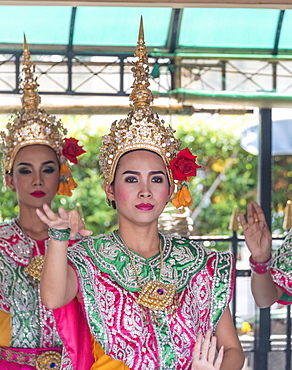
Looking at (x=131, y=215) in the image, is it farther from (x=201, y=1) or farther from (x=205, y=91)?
(x=205, y=91)

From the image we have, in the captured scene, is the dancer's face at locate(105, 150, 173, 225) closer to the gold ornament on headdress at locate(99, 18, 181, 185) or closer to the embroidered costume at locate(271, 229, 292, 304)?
the gold ornament on headdress at locate(99, 18, 181, 185)

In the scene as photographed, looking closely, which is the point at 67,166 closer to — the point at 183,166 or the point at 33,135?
the point at 33,135

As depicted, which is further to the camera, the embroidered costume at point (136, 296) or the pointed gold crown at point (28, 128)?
the pointed gold crown at point (28, 128)

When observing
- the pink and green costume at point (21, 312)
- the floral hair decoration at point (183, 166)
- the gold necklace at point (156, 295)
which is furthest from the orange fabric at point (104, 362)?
the floral hair decoration at point (183, 166)

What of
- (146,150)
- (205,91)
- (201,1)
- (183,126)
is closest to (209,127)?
(183,126)

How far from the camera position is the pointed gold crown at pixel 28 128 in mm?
3920

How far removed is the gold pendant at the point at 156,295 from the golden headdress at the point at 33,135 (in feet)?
3.54

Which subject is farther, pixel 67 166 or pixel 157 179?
pixel 67 166

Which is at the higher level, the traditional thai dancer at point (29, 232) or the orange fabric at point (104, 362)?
the traditional thai dancer at point (29, 232)

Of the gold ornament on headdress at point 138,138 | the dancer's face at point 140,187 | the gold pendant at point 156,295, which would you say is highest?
the gold ornament on headdress at point 138,138

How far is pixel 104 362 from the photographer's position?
2.94 m

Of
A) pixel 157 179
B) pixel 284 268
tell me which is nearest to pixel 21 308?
pixel 157 179

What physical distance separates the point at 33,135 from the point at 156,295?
1.37 m

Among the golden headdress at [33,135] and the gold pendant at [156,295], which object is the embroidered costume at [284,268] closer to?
the gold pendant at [156,295]
